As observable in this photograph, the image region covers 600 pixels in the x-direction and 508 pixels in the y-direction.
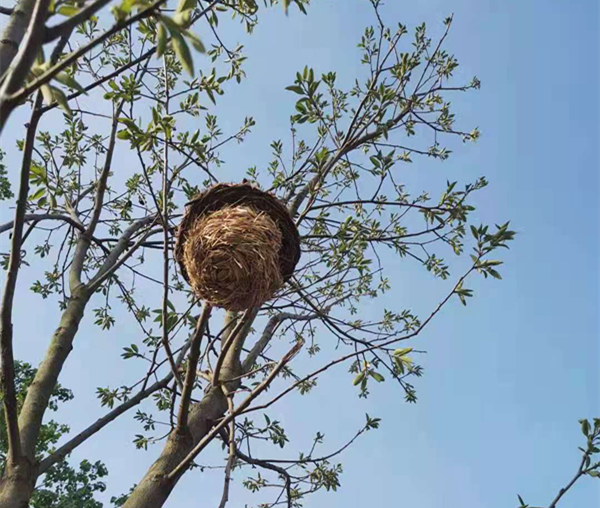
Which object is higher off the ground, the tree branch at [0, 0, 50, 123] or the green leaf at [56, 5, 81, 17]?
the green leaf at [56, 5, 81, 17]

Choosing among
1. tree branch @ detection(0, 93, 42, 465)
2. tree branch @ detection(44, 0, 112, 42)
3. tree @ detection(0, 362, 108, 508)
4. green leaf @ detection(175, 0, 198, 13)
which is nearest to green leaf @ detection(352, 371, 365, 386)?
tree branch @ detection(0, 93, 42, 465)

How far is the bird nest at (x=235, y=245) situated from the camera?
2350 mm

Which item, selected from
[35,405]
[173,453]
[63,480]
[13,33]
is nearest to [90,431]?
[35,405]

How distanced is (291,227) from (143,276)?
2.30 metres

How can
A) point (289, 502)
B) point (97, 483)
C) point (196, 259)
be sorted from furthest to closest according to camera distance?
1. point (97, 483)
2. point (289, 502)
3. point (196, 259)

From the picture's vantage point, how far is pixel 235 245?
7.65 feet

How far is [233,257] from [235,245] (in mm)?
48

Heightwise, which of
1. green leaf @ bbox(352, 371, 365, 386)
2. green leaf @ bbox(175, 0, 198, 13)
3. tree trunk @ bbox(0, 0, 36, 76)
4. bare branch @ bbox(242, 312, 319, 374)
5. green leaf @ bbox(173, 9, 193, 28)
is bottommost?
green leaf @ bbox(173, 9, 193, 28)

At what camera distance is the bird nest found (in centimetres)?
235

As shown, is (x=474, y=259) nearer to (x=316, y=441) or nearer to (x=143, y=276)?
(x=316, y=441)

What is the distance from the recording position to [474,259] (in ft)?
9.16

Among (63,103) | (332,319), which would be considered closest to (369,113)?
(332,319)

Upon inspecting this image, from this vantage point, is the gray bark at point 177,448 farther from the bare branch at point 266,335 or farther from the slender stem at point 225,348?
the bare branch at point 266,335

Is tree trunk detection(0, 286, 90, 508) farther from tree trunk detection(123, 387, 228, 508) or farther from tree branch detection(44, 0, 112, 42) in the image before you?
tree branch detection(44, 0, 112, 42)
